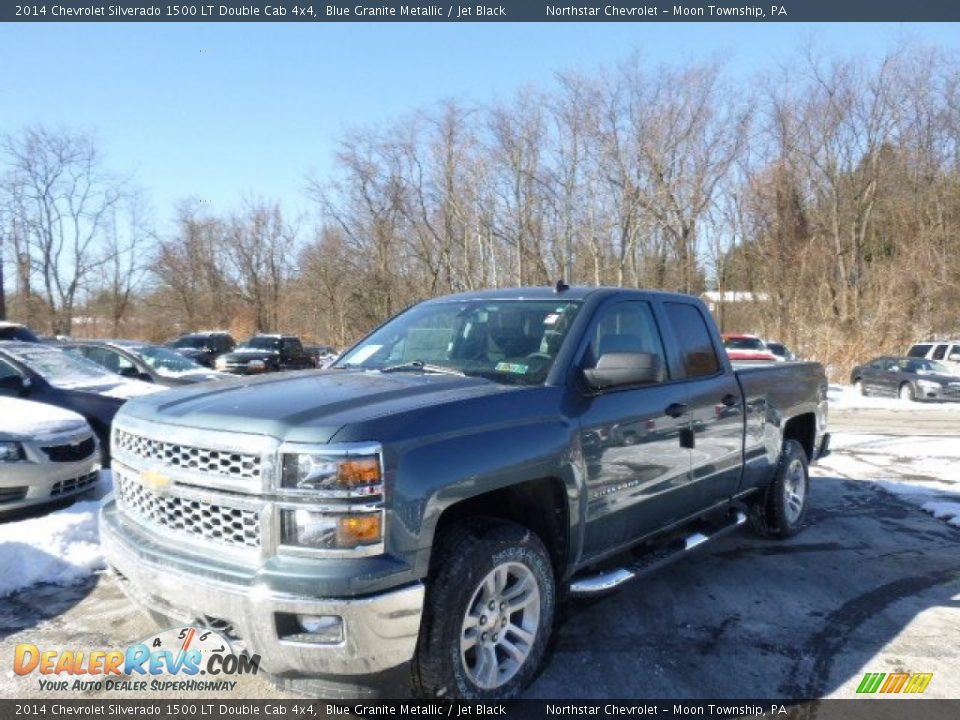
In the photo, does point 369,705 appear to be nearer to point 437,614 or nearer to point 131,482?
point 437,614

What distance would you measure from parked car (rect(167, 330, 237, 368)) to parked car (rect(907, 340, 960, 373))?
25.6 metres

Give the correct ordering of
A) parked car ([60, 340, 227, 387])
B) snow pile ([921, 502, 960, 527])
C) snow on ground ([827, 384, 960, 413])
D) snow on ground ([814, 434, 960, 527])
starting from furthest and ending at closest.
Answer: snow on ground ([827, 384, 960, 413]) < parked car ([60, 340, 227, 387]) < snow on ground ([814, 434, 960, 527]) < snow pile ([921, 502, 960, 527])

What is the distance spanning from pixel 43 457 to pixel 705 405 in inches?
210

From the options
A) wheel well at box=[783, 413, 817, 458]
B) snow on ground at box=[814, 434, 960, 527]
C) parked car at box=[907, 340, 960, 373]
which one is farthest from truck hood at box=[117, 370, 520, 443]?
parked car at box=[907, 340, 960, 373]

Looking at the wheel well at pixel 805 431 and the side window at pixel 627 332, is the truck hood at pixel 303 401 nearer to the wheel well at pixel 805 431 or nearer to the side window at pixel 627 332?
the side window at pixel 627 332

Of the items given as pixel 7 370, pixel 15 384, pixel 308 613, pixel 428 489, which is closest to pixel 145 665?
pixel 308 613

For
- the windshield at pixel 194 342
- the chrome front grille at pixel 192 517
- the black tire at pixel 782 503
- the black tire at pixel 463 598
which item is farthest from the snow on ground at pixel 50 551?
the windshield at pixel 194 342

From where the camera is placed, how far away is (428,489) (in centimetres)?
271

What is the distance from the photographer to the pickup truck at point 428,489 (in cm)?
257

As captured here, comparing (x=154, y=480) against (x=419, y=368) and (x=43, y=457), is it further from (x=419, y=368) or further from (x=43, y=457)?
(x=43, y=457)

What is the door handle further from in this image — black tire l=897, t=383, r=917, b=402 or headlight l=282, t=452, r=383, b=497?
black tire l=897, t=383, r=917, b=402

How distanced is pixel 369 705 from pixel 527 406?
1.50 meters

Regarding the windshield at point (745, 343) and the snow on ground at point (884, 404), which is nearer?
the snow on ground at point (884, 404)

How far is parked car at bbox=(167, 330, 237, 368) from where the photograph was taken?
28.0 m
